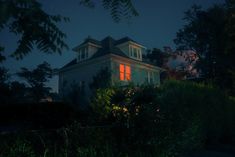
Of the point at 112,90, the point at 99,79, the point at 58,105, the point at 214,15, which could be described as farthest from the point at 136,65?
the point at 112,90

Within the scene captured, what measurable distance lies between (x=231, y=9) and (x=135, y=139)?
22.0 meters

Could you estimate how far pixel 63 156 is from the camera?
297 inches

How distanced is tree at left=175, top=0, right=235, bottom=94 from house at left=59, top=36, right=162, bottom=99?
7.36 metres

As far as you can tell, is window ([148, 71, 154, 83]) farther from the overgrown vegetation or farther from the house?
the overgrown vegetation

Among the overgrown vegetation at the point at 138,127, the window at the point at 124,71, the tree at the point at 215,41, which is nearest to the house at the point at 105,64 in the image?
the window at the point at 124,71

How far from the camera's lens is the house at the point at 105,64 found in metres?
29.7

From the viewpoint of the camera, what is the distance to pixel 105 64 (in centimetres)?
2941

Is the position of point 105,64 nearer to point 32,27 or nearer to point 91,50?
point 91,50

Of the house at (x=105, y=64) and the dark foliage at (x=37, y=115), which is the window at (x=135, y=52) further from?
the dark foliage at (x=37, y=115)

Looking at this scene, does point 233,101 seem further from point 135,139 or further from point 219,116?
point 135,139

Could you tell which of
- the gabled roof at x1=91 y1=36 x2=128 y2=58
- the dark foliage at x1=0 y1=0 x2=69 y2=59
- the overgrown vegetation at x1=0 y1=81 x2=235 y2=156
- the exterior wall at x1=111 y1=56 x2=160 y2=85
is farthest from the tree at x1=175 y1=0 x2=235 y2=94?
the dark foliage at x1=0 y1=0 x2=69 y2=59

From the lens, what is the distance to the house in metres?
29.7

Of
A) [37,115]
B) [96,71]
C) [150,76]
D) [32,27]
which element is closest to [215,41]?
[150,76]

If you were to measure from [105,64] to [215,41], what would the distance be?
1311 cm
